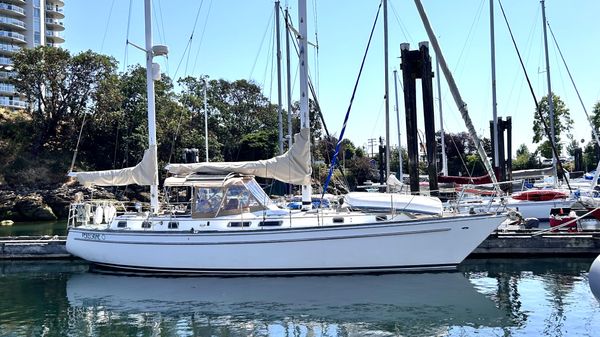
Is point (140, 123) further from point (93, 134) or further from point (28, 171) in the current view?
point (28, 171)

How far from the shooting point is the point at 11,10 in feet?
252

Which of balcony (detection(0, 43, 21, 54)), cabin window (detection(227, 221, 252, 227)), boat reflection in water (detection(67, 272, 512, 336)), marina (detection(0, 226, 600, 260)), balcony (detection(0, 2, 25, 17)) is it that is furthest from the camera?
balcony (detection(0, 2, 25, 17))

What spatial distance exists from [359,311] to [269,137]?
42.8 m

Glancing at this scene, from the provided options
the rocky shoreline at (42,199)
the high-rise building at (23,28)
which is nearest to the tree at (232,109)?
the rocky shoreline at (42,199)

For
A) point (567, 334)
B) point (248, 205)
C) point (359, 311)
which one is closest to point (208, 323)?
point (359, 311)

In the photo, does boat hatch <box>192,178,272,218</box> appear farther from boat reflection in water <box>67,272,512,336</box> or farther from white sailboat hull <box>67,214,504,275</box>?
boat reflection in water <box>67,272,512,336</box>

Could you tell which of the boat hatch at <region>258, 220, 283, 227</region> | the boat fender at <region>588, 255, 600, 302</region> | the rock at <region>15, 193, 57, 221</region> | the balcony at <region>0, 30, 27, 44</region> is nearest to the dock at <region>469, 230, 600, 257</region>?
the boat hatch at <region>258, 220, 283, 227</region>

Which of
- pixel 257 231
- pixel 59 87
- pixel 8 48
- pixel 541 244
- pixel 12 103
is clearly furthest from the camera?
pixel 8 48

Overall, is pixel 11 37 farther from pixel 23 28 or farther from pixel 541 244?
pixel 541 244

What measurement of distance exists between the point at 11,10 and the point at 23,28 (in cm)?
299

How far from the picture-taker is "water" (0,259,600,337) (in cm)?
1102

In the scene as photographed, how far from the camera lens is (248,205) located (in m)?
16.8

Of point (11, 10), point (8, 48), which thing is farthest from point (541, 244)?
point (11, 10)

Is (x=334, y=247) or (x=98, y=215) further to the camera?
(x=98, y=215)
